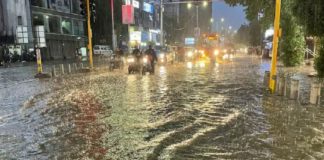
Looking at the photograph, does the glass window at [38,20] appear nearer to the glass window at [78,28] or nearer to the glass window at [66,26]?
the glass window at [66,26]

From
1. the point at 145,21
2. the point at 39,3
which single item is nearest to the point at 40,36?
the point at 39,3

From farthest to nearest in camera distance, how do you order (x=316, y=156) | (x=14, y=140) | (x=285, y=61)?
(x=285, y=61) → (x=14, y=140) → (x=316, y=156)

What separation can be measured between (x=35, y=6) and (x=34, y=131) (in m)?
48.7

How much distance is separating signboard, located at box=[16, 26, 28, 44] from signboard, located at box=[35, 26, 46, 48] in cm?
205

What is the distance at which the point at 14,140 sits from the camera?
7.62m

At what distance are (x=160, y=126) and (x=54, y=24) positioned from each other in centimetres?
5267

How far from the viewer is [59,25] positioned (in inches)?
2282

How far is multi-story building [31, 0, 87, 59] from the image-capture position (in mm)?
53844

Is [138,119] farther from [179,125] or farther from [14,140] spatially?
[14,140]

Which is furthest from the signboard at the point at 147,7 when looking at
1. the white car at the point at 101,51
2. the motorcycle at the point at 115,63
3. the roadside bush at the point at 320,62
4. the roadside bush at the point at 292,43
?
the roadside bush at the point at 320,62

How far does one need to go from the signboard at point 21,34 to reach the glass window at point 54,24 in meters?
8.09

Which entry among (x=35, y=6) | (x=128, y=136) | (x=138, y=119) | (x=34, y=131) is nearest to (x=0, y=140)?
(x=34, y=131)

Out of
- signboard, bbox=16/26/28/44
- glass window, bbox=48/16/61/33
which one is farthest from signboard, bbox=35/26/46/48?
glass window, bbox=48/16/61/33

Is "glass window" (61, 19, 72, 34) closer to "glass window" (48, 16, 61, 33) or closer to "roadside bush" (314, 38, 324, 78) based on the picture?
"glass window" (48, 16, 61, 33)
